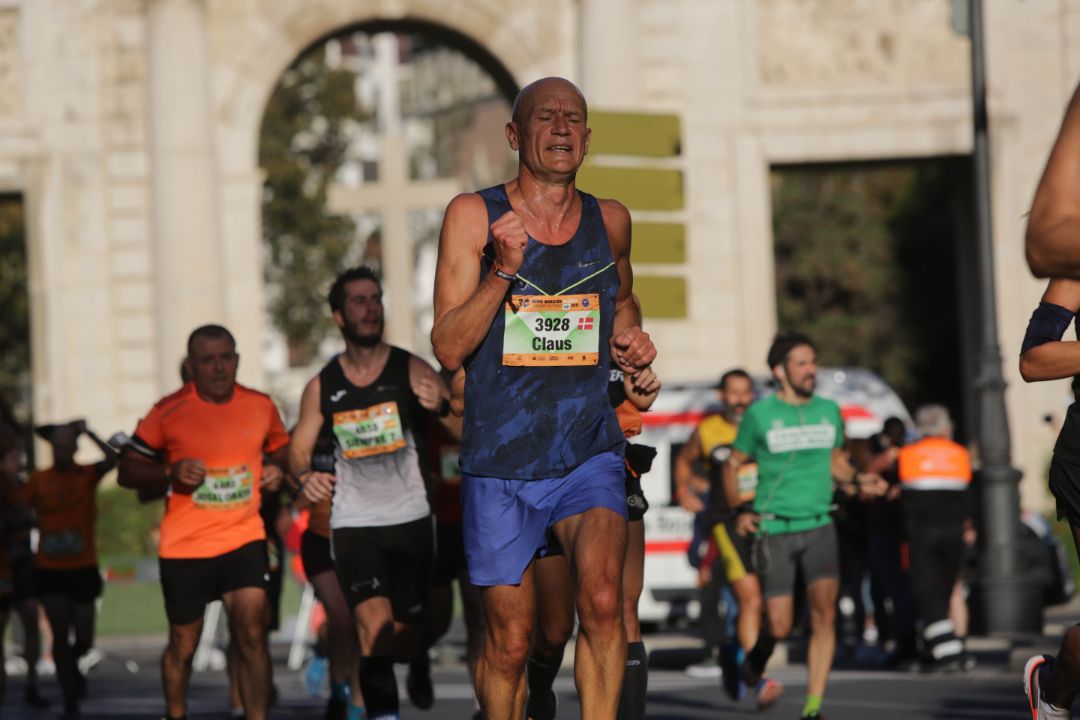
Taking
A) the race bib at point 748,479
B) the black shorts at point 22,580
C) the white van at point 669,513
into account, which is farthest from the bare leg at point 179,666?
the white van at point 669,513

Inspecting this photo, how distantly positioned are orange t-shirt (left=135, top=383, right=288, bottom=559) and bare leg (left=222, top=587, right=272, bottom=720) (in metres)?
0.25

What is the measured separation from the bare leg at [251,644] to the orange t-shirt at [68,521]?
15.6 ft

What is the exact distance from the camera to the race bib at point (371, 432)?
10617 millimetres

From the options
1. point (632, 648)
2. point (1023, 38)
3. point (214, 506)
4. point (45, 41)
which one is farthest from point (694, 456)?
point (45, 41)

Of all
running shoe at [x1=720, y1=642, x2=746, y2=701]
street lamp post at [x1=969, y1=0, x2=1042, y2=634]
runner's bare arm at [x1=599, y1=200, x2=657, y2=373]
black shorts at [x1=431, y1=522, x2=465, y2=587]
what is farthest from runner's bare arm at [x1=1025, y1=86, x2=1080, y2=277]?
street lamp post at [x1=969, y1=0, x2=1042, y2=634]

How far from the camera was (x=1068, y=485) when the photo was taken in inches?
283

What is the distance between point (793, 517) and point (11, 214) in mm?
36948

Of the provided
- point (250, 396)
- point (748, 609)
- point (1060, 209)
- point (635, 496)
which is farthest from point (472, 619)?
point (1060, 209)

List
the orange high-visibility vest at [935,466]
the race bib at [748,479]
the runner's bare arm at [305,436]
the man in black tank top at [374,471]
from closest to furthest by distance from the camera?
the man in black tank top at [374,471] < the runner's bare arm at [305,436] < the race bib at [748,479] < the orange high-visibility vest at [935,466]

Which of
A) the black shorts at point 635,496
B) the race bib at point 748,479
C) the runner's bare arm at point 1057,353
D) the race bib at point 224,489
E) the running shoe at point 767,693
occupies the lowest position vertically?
the running shoe at point 767,693

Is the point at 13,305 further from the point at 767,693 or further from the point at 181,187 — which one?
the point at 767,693

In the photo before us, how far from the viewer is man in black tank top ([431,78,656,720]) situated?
7.63m

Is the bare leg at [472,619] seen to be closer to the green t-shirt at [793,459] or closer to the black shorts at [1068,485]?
the green t-shirt at [793,459]

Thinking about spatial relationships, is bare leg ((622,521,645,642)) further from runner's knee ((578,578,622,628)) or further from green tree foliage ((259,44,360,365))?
green tree foliage ((259,44,360,365))
